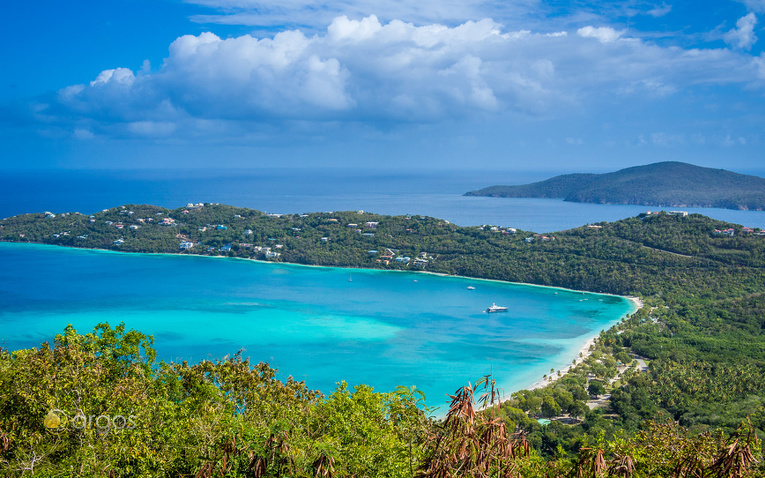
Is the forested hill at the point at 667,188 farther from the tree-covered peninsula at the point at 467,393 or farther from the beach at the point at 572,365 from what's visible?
the beach at the point at 572,365

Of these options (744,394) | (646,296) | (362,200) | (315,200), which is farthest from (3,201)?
(744,394)

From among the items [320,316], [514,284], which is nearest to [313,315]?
[320,316]

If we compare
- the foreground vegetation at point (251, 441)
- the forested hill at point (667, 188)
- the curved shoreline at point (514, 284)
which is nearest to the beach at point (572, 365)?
the curved shoreline at point (514, 284)

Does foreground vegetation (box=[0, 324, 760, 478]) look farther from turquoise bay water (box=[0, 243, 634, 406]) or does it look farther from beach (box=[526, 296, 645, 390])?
beach (box=[526, 296, 645, 390])

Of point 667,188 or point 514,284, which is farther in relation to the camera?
point 667,188

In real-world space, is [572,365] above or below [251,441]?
below

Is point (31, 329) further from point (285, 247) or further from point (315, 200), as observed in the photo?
Answer: point (315, 200)

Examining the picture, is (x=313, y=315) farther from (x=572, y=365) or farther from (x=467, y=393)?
(x=467, y=393)
